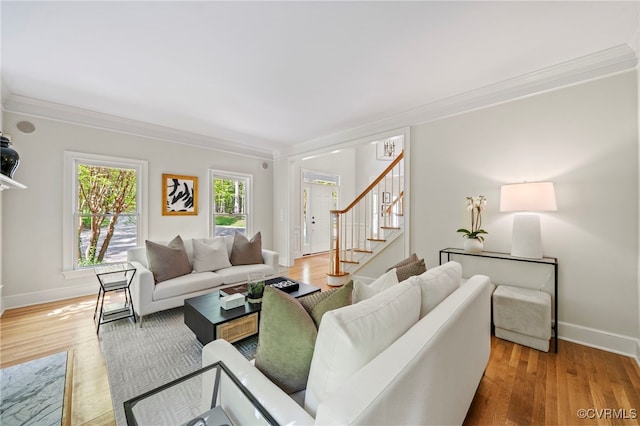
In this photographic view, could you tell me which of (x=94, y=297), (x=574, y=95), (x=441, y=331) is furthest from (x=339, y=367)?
(x=94, y=297)

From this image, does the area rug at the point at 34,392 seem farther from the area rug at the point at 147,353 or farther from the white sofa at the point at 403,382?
the white sofa at the point at 403,382

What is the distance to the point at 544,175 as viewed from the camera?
254 centimetres

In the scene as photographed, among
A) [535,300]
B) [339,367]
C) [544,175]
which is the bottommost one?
[535,300]

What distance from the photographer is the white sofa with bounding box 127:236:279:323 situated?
8.45ft

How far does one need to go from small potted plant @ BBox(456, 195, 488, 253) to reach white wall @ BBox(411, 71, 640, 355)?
0.30 feet

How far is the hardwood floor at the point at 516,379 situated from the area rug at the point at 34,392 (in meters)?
0.09

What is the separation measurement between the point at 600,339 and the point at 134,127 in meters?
5.94

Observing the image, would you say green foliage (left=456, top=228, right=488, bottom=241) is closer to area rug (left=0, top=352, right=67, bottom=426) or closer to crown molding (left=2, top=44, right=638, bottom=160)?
crown molding (left=2, top=44, right=638, bottom=160)

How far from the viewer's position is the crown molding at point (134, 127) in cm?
307

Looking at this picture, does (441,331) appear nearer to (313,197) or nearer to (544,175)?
(544,175)

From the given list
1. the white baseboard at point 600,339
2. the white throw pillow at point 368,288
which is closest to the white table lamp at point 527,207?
the white baseboard at point 600,339

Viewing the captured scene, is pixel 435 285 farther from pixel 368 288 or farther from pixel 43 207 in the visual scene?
pixel 43 207

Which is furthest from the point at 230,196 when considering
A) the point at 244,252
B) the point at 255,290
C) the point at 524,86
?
the point at 524,86

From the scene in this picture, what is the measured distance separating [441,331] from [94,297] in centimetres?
434
